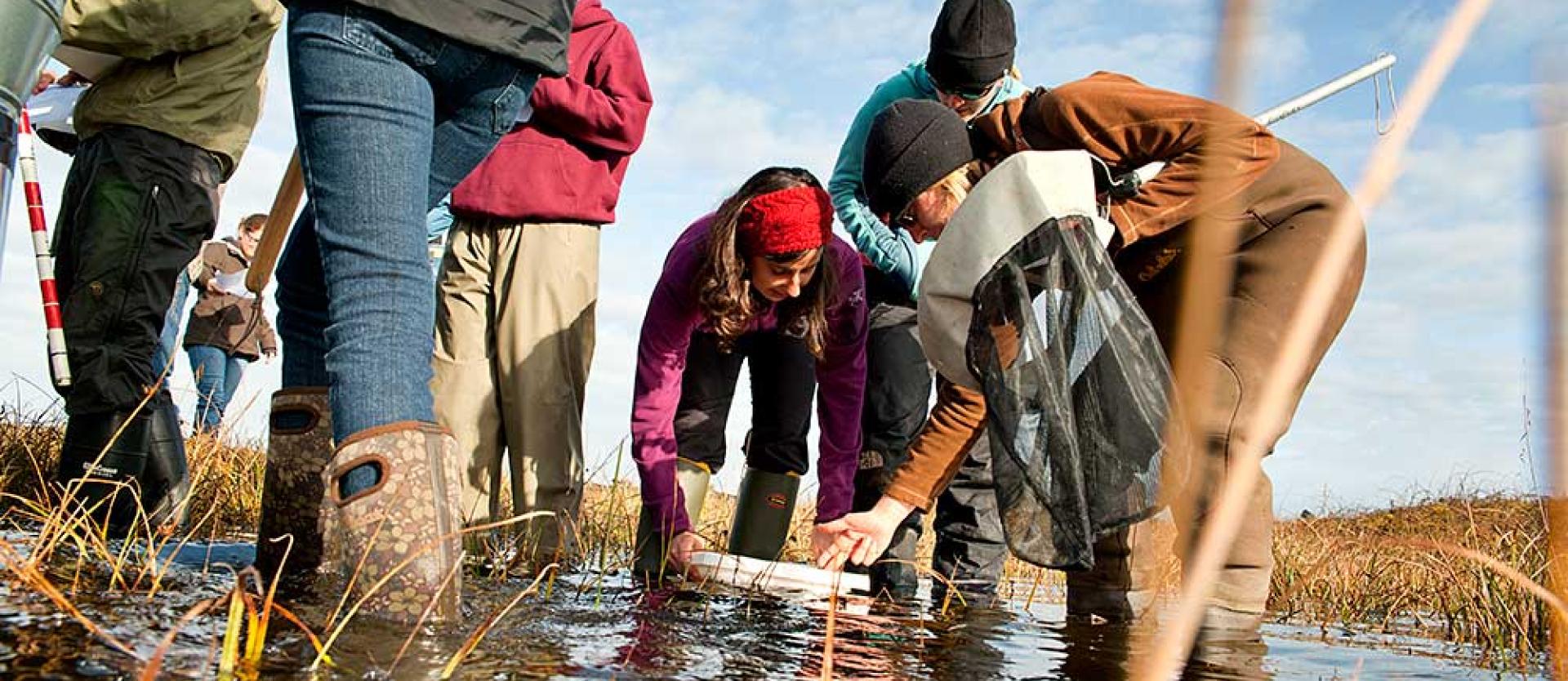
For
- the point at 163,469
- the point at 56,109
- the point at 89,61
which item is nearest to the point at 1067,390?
the point at 163,469

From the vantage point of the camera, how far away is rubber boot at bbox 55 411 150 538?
3.20 metres

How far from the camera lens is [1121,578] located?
3139 mm

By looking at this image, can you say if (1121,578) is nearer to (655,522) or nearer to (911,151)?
(911,151)

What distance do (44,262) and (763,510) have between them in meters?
2.43

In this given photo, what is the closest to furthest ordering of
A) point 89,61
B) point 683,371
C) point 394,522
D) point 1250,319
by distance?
point 394,522 < point 1250,319 < point 89,61 < point 683,371

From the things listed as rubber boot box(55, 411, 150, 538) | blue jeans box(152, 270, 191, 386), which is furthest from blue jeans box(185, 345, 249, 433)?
rubber boot box(55, 411, 150, 538)

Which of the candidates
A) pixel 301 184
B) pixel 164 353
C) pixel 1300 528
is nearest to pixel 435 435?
pixel 301 184

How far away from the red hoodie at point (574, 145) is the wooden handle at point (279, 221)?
0.66 m

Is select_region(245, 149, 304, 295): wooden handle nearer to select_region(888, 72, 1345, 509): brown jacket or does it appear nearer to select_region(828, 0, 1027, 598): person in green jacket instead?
select_region(888, 72, 1345, 509): brown jacket

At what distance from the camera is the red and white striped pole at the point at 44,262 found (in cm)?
331

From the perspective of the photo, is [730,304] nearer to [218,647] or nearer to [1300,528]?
[218,647]

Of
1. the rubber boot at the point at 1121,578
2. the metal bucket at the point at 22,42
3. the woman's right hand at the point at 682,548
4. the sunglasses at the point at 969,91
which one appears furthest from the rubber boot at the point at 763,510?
the metal bucket at the point at 22,42

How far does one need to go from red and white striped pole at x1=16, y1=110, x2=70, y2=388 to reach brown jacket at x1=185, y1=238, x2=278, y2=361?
14.5 feet

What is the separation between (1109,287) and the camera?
2514 mm
